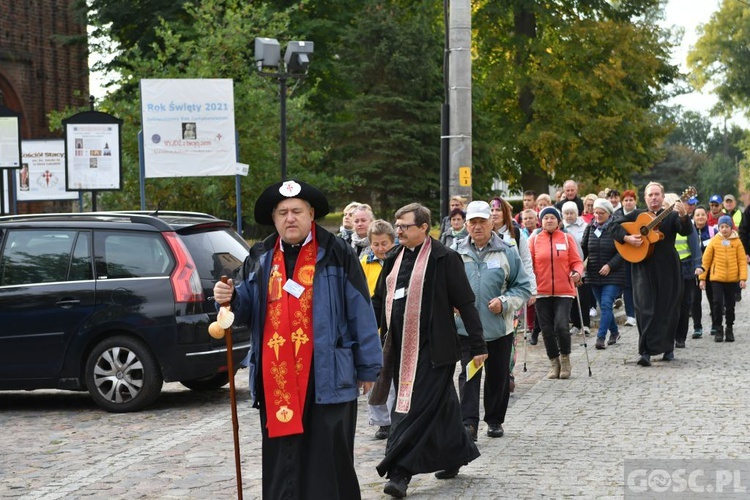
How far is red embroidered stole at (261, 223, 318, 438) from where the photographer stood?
6238 mm

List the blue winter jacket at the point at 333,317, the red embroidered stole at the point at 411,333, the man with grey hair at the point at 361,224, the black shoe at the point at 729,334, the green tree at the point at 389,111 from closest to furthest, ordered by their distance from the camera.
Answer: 1. the blue winter jacket at the point at 333,317
2. the red embroidered stole at the point at 411,333
3. the man with grey hair at the point at 361,224
4. the black shoe at the point at 729,334
5. the green tree at the point at 389,111

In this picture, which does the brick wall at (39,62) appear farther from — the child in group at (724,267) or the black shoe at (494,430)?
the black shoe at (494,430)

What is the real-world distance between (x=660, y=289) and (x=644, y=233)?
0.65 m

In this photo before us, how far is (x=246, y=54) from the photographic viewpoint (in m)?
30.7

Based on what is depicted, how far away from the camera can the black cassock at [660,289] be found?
14.5m

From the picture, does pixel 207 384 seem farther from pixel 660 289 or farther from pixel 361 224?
pixel 660 289

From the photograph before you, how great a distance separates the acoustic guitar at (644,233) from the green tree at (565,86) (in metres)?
27.4

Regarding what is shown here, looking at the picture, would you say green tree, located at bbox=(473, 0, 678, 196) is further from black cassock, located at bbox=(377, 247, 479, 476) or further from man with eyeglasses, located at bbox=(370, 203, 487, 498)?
black cassock, located at bbox=(377, 247, 479, 476)

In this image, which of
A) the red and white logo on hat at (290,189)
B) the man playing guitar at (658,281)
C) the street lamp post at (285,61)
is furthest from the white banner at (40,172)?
the red and white logo on hat at (290,189)

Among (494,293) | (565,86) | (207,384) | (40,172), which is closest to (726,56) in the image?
(565,86)

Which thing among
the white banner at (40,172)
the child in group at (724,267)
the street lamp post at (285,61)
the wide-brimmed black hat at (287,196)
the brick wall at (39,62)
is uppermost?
the brick wall at (39,62)

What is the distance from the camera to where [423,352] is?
816 centimetres

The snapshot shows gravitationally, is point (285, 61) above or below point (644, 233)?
above

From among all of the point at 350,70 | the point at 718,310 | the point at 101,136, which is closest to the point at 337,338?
the point at 718,310
